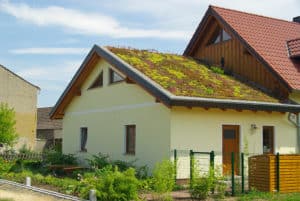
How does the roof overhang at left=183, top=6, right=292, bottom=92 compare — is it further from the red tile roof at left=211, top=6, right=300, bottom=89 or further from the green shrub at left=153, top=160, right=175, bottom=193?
the green shrub at left=153, top=160, right=175, bottom=193

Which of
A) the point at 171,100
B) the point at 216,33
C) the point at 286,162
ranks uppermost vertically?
the point at 216,33

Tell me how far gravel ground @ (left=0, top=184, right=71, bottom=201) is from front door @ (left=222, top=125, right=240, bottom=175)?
7.30 metres

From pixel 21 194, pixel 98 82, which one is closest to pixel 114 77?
Result: pixel 98 82

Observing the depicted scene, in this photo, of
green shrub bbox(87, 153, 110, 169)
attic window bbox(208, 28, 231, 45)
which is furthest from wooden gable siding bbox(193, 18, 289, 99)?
green shrub bbox(87, 153, 110, 169)

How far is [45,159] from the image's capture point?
82.9 feet

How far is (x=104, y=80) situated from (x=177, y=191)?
8495 mm

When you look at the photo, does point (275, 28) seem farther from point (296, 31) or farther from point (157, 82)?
point (157, 82)

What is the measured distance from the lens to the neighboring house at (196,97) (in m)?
18.8

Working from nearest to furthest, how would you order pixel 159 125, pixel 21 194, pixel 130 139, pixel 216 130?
pixel 21 194 → pixel 159 125 → pixel 216 130 → pixel 130 139

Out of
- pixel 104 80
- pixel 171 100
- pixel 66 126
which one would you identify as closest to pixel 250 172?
pixel 171 100

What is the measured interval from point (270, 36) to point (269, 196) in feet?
39.9

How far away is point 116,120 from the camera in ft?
72.3

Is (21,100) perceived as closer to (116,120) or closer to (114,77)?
(114,77)

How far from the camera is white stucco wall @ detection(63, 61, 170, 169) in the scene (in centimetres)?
1920
